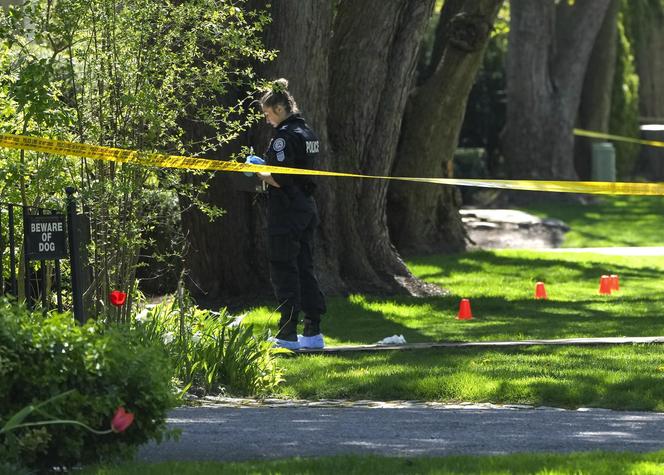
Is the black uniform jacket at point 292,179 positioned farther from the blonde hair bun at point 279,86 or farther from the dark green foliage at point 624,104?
the dark green foliage at point 624,104

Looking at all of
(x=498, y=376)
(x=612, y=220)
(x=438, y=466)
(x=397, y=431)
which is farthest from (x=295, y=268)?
(x=612, y=220)

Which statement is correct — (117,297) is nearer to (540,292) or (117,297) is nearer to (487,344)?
(487,344)

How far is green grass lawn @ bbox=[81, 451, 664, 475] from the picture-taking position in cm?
633

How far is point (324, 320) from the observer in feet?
43.8

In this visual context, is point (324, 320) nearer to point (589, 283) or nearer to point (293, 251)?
point (293, 251)

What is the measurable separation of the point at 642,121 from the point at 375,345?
27.9m

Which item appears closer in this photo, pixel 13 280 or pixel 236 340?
pixel 13 280

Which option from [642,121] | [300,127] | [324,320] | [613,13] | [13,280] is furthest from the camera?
[642,121]

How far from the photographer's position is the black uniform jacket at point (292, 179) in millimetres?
10992

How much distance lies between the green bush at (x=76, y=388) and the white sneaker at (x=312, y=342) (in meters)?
4.89

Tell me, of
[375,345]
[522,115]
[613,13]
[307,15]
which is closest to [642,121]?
[613,13]

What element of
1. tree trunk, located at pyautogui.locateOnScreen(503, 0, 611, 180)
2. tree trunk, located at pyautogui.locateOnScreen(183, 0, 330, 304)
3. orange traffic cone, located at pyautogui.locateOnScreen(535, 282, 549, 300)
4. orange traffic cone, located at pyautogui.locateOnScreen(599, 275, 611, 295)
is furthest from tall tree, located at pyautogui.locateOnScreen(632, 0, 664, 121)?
tree trunk, located at pyautogui.locateOnScreen(183, 0, 330, 304)

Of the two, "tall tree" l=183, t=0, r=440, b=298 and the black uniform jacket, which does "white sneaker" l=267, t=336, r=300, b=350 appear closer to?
the black uniform jacket

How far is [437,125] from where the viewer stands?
18656 millimetres
